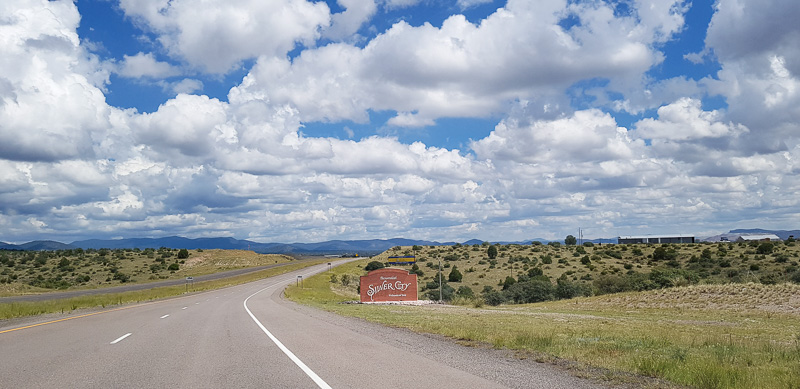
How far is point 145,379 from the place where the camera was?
9.36m

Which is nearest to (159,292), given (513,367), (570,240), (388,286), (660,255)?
(388,286)

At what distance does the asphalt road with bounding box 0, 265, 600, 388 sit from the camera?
9.05m

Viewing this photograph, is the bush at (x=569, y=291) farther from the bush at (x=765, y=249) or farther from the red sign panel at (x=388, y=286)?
the bush at (x=765, y=249)

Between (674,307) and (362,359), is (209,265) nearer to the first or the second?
(674,307)

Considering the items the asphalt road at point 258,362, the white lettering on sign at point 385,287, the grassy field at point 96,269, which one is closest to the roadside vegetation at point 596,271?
the white lettering on sign at point 385,287

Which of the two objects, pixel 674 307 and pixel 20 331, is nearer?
pixel 20 331

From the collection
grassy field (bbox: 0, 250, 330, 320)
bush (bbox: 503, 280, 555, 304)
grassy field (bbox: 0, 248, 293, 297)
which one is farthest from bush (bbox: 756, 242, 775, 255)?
grassy field (bbox: 0, 248, 293, 297)

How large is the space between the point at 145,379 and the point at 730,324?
26.4 metres

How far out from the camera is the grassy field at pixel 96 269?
74.8 meters

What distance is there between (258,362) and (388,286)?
41811 millimetres

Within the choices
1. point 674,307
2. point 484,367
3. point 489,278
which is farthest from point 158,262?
point 484,367

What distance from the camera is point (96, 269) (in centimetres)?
9706

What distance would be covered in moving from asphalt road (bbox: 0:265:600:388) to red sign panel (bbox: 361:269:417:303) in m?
34.4

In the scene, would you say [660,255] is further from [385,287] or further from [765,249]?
[385,287]
